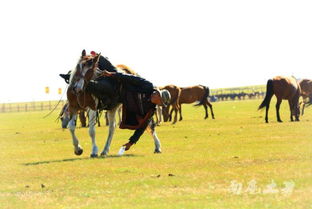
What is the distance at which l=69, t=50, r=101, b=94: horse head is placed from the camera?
16.4 m

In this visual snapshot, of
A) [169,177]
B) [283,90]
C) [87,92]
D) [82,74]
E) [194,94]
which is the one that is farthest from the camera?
[194,94]

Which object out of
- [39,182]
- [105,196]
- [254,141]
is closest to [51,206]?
[105,196]

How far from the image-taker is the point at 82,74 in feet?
53.8

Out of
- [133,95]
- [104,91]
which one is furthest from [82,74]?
[133,95]

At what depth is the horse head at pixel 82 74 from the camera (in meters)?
16.4

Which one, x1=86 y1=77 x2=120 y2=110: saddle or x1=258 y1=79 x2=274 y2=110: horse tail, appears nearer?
x1=86 y1=77 x2=120 y2=110: saddle

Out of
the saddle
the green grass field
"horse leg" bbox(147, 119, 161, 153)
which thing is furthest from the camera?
"horse leg" bbox(147, 119, 161, 153)

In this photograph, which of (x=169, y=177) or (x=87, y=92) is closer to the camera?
(x=169, y=177)

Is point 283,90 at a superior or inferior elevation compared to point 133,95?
inferior

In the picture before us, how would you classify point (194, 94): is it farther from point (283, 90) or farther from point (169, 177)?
point (169, 177)

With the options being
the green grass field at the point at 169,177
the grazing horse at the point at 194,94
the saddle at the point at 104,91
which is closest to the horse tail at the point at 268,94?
the green grass field at the point at 169,177

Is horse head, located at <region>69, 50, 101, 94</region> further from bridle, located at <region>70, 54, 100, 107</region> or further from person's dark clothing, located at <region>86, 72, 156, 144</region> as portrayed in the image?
person's dark clothing, located at <region>86, 72, 156, 144</region>

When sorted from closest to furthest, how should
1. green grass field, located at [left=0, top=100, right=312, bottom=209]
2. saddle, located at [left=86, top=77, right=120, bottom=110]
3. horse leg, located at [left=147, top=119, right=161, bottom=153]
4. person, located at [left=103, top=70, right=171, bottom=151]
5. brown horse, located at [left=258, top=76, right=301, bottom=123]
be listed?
green grass field, located at [left=0, top=100, right=312, bottom=209]
saddle, located at [left=86, top=77, right=120, bottom=110]
person, located at [left=103, top=70, right=171, bottom=151]
horse leg, located at [left=147, top=119, right=161, bottom=153]
brown horse, located at [left=258, top=76, right=301, bottom=123]

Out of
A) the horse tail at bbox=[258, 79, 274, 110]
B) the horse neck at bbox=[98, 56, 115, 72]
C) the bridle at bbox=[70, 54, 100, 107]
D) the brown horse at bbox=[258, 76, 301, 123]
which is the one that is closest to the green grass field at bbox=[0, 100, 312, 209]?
the bridle at bbox=[70, 54, 100, 107]
